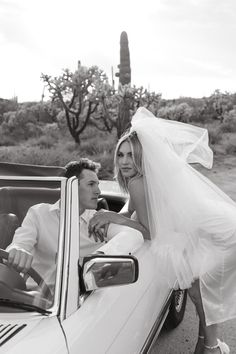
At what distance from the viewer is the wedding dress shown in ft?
9.75

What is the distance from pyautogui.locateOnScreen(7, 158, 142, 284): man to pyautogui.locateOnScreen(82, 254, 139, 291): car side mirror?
0.16 meters

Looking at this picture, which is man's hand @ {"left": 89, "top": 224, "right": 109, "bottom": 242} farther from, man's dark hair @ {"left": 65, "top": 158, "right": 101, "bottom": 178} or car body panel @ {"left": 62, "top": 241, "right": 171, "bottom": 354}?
man's dark hair @ {"left": 65, "top": 158, "right": 101, "bottom": 178}

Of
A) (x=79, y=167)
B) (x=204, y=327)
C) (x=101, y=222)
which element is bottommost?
(x=204, y=327)

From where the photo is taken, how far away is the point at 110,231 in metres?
2.83

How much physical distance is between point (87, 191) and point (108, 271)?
1001mm

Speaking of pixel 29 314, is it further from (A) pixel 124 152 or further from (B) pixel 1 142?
(B) pixel 1 142

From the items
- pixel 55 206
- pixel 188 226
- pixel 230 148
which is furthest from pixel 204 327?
pixel 230 148

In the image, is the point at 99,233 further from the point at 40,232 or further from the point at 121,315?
the point at 121,315

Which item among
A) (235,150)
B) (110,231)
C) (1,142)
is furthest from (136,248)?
(1,142)

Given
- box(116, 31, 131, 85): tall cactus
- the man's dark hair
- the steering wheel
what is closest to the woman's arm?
the man's dark hair

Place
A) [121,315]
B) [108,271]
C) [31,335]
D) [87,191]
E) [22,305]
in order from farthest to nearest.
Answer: [87,191] → [121,315] → [108,271] → [22,305] → [31,335]

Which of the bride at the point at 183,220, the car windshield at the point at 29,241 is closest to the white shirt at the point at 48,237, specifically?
the car windshield at the point at 29,241

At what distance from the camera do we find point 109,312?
2068 mm

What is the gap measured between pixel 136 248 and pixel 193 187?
68cm
